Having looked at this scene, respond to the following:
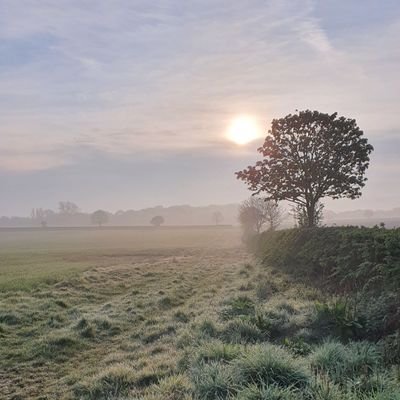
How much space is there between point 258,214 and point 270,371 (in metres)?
65.1

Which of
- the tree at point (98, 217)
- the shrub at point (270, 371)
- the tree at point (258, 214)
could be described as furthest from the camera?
the tree at point (98, 217)

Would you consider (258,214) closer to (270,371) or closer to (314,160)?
(314,160)

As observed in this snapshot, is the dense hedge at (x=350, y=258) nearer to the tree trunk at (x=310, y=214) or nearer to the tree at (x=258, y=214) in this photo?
the tree trunk at (x=310, y=214)

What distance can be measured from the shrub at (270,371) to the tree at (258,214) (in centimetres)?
5559

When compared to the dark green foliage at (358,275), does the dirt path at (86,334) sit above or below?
below

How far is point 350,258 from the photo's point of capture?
1327cm

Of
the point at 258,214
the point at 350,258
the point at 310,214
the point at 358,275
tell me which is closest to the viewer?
the point at 358,275

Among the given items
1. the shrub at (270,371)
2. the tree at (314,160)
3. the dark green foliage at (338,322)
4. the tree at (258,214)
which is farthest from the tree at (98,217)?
the shrub at (270,371)

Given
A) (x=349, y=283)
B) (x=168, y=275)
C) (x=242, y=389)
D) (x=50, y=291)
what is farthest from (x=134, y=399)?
(x=168, y=275)

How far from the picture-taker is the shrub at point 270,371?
568 cm

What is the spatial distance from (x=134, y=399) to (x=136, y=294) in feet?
47.2

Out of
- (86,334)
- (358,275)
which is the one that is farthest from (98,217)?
(358,275)

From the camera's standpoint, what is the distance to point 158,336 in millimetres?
11281

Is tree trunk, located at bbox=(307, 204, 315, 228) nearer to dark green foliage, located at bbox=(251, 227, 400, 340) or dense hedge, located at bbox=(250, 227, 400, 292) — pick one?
dense hedge, located at bbox=(250, 227, 400, 292)
